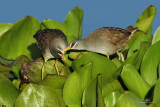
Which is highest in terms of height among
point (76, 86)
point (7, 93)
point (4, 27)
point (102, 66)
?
point (4, 27)

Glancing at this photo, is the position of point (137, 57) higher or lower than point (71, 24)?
lower

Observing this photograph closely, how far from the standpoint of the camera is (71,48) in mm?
5633

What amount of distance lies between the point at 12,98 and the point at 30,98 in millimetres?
521

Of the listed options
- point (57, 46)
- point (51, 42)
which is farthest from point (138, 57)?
point (51, 42)

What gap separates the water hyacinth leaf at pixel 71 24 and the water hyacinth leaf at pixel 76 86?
193 centimetres

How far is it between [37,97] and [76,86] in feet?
1.30

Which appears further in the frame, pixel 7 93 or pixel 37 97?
pixel 7 93

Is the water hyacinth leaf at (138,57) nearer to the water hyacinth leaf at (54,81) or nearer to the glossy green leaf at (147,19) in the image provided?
the water hyacinth leaf at (54,81)

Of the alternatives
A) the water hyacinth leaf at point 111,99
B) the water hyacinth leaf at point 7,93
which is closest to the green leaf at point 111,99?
the water hyacinth leaf at point 111,99

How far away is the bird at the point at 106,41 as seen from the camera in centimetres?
593

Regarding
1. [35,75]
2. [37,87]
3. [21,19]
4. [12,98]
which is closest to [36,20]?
[21,19]

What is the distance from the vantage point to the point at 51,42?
5.79 meters

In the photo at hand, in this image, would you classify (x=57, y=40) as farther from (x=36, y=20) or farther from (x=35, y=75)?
(x=35, y=75)

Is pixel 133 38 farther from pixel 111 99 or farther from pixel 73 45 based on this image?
pixel 111 99
